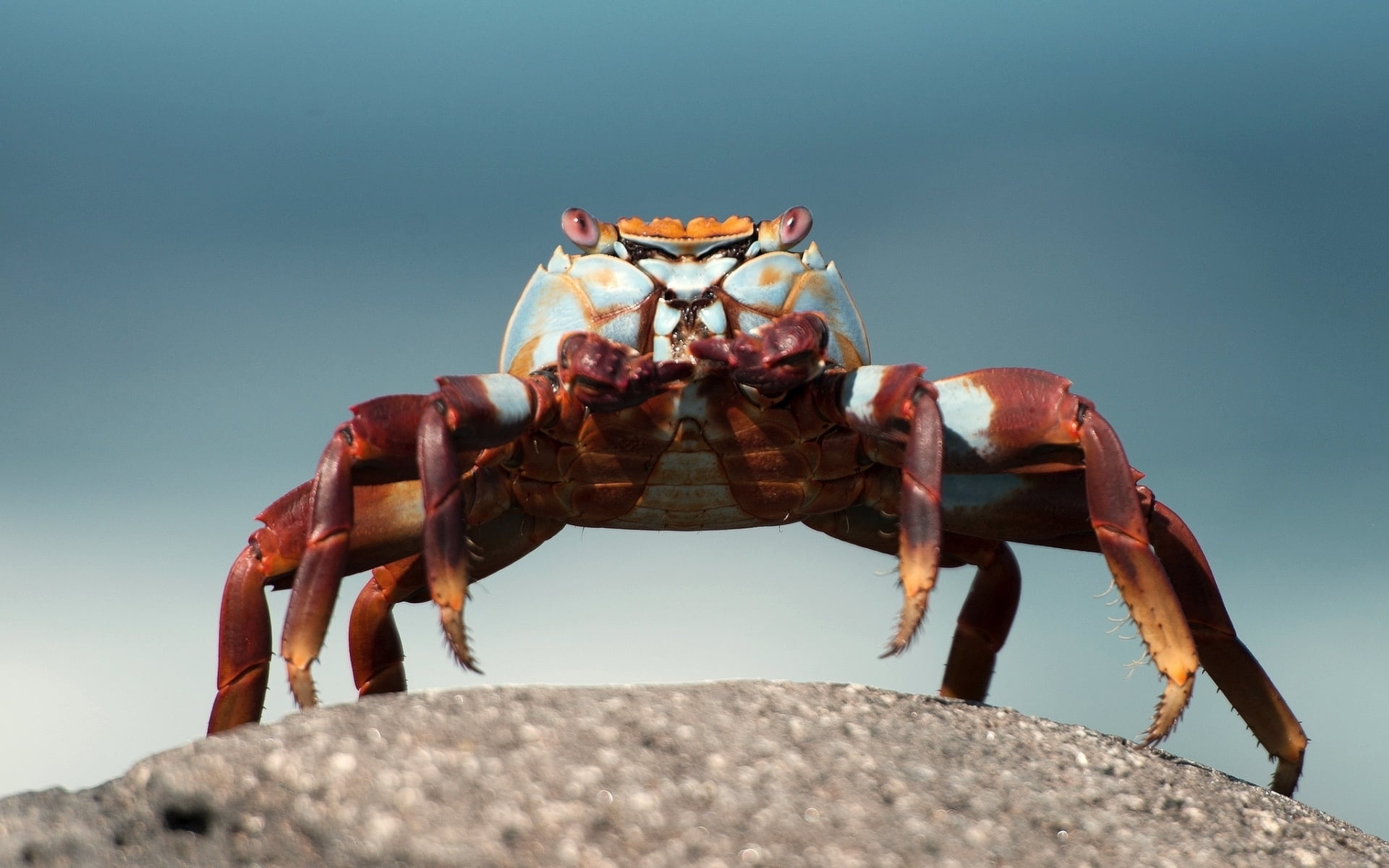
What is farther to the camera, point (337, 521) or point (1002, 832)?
point (337, 521)

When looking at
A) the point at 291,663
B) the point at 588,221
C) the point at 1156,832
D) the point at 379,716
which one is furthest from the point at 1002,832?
the point at 588,221

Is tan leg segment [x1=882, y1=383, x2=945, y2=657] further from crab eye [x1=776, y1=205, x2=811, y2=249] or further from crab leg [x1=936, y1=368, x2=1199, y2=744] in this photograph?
crab eye [x1=776, y1=205, x2=811, y2=249]

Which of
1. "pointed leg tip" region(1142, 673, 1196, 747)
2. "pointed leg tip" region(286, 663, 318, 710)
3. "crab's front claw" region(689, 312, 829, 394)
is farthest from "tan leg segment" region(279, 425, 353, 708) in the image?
"pointed leg tip" region(1142, 673, 1196, 747)

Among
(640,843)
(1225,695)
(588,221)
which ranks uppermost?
(588,221)

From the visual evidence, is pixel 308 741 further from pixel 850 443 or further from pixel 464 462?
pixel 850 443

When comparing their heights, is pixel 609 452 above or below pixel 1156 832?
above

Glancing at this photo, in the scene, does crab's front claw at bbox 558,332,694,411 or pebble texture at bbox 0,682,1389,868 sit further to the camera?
crab's front claw at bbox 558,332,694,411

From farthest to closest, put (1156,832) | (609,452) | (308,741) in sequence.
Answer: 1. (609,452)
2. (1156,832)
3. (308,741)
